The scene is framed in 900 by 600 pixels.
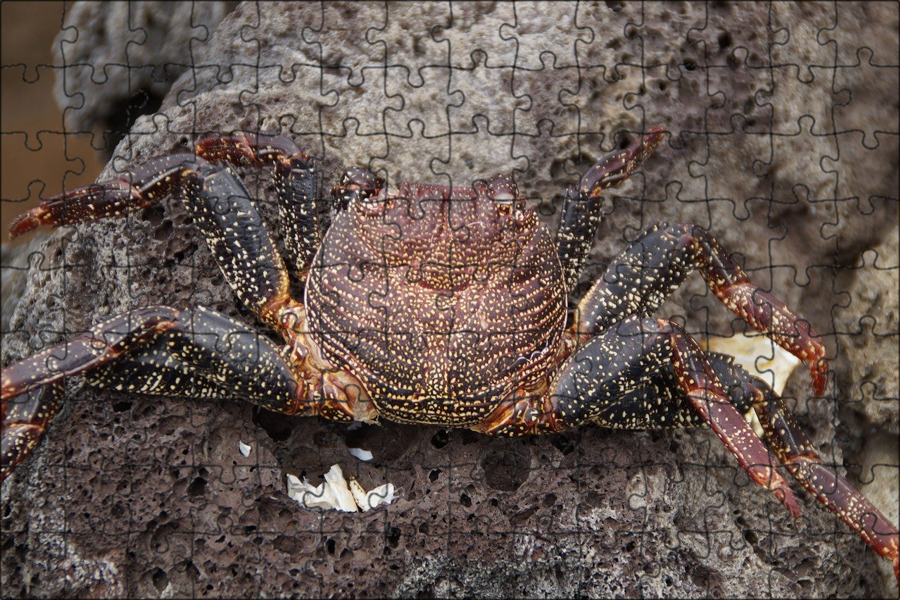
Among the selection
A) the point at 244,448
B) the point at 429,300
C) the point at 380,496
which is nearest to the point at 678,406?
the point at 429,300

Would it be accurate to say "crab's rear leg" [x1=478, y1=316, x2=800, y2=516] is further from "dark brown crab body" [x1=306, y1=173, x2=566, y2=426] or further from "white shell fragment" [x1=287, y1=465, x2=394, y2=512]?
"white shell fragment" [x1=287, y1=465, x2=394, y2=512]

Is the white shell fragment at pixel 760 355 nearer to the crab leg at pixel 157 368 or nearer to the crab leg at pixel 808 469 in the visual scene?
the crab leg at pixel 808 469

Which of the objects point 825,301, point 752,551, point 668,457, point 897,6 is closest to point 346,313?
point 668,457

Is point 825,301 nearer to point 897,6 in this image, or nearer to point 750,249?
point 750,249

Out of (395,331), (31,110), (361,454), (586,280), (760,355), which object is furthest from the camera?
(31,110)

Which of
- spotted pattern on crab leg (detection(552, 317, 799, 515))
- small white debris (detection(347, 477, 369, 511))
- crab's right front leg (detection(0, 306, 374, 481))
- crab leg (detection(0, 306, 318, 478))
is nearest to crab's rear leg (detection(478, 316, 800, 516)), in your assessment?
spotted pattern on crab leg (detection(552, 317, 799, 515))

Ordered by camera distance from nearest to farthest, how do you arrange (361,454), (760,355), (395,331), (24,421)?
(24,421), (395,331), (361,454), (760,355)

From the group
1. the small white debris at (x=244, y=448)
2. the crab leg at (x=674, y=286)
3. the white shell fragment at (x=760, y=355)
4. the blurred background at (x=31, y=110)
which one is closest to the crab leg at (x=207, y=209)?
the small white debris at (x=244, y=448)

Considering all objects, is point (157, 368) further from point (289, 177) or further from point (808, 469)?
point (808, 469)
